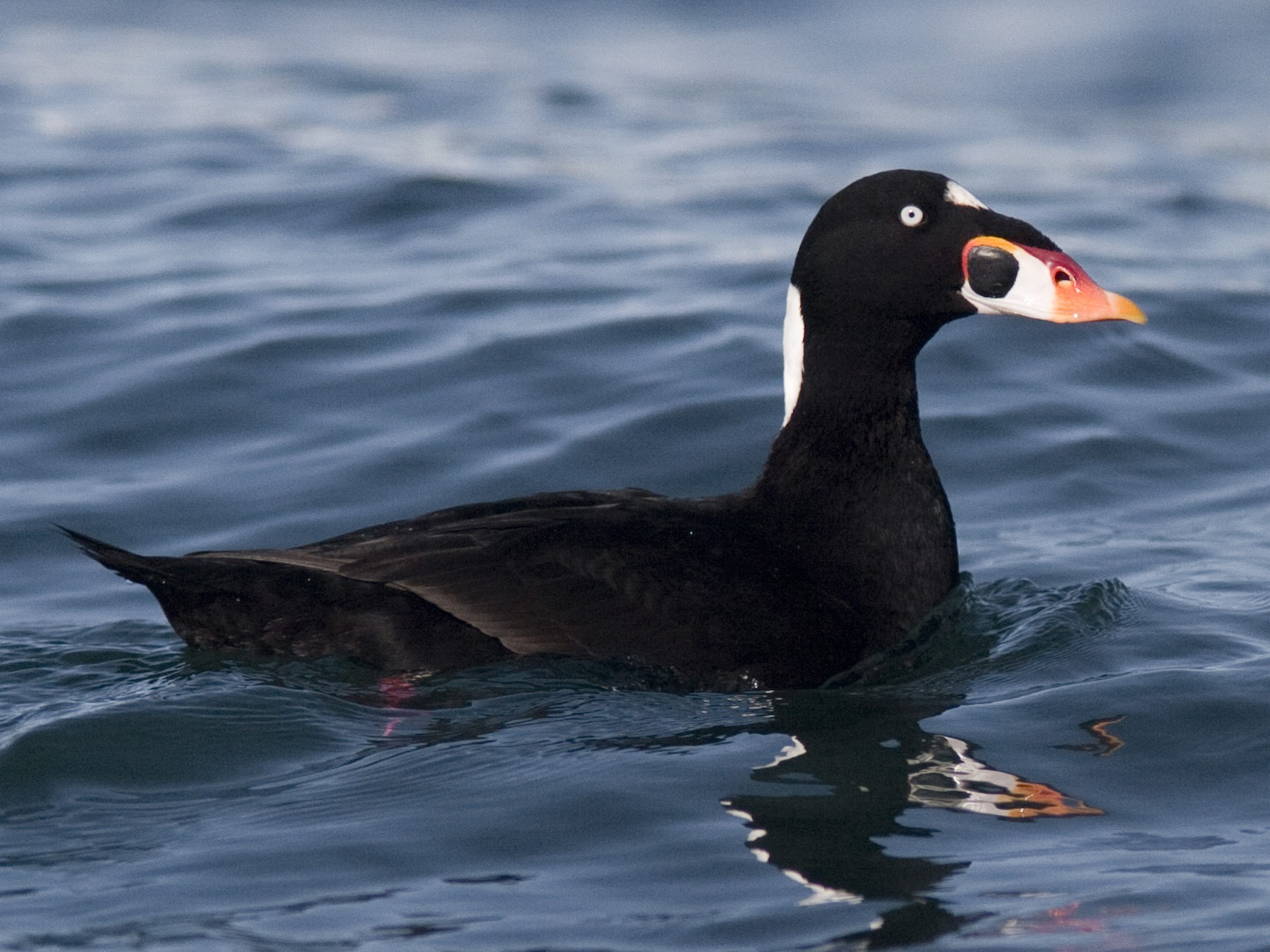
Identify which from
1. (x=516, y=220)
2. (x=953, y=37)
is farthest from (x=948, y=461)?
(x=953, y=37)

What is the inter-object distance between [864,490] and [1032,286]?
72 cm

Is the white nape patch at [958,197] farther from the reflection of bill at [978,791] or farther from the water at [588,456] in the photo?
the reflection of bill at [978,791]

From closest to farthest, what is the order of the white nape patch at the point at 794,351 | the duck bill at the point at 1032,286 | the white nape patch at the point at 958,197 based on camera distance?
the duck bill at the point at 1032,286 → the white nape patch at the point at 958,197 → the white nape patch at the point at 794,351

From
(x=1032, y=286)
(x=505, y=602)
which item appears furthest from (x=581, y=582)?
(x=1032, y=286)

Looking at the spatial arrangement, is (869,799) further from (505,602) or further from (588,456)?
(588,456)

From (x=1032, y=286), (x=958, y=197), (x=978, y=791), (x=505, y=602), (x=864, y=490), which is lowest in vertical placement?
(x=978, y=791)

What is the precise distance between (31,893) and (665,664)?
168 cm

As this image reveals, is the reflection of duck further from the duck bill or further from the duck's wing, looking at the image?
the duck bill

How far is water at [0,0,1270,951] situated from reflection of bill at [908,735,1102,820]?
0.05 ft

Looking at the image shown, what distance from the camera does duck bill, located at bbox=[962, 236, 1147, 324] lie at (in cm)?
524

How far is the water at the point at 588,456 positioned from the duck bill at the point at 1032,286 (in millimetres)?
925

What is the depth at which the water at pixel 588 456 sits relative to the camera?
3979mm

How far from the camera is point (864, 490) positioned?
17.7 feet

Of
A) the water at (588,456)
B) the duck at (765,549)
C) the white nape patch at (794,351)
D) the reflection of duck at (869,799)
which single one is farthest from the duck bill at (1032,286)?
the reflection of duck at (869,799)
